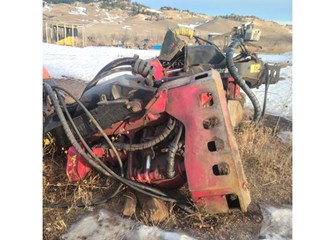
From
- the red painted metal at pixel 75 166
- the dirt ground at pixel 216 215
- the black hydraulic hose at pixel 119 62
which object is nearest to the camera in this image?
the dirt ground at pixel 216 215

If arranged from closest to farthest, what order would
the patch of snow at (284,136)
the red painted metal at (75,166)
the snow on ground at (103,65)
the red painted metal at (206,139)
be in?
the red painted metal at (206,139)
the red painted metal at (75,166)
the snow on ground at (103,65)
the patch of snow at (284,136)

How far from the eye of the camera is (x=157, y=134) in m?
1.53

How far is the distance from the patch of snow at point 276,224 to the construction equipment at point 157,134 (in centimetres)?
14

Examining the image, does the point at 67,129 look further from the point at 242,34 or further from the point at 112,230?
the point at 242,34

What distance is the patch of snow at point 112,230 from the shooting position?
1439 millimetres

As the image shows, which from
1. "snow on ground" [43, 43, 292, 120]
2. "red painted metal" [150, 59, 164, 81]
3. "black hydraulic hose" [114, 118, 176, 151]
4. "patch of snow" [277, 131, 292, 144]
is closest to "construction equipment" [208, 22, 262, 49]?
"snow on ground" [43, 43, 292, 120]

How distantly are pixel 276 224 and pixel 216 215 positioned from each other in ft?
0.80

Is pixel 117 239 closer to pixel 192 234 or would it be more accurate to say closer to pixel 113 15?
pixel 192 234

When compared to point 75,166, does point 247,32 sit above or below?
above

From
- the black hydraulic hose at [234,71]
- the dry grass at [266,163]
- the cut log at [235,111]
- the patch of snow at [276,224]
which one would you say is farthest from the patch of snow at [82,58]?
the patch of snow at [276,224]

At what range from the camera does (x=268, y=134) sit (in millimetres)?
2281

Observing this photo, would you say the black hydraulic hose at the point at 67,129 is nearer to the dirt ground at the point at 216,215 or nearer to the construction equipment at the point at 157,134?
the construction equipment at the point at 157,134

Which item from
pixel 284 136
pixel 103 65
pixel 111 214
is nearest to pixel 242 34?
Answer: pixel 284 136
